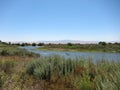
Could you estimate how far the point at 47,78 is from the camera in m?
7.32

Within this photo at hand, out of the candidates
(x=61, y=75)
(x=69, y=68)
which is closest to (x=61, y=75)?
(x=61, y=75)

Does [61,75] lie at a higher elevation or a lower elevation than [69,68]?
lower

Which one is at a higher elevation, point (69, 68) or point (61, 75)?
point (69, 68)

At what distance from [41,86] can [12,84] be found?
1.04 metres

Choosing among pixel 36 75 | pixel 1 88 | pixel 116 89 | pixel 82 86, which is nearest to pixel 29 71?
pixel 36 75

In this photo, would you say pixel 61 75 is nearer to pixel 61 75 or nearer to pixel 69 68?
pixel 61 75

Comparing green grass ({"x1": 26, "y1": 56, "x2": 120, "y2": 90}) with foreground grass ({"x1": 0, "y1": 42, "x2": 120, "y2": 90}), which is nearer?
foreground grass ({"x1": 0, "y1": 42, "x2": 120, "y2": 90})

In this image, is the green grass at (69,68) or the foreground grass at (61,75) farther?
the green grass at (69,68)

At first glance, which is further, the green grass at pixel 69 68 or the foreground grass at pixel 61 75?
the green grass at pixel 69 68

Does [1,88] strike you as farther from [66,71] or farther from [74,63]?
[74,63]

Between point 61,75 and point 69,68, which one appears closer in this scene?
point 61,75

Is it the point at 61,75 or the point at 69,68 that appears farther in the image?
the point at 69,68

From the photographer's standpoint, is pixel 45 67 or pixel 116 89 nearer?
pixel 116 89

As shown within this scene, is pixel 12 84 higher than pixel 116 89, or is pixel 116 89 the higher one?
pixel 116 89
